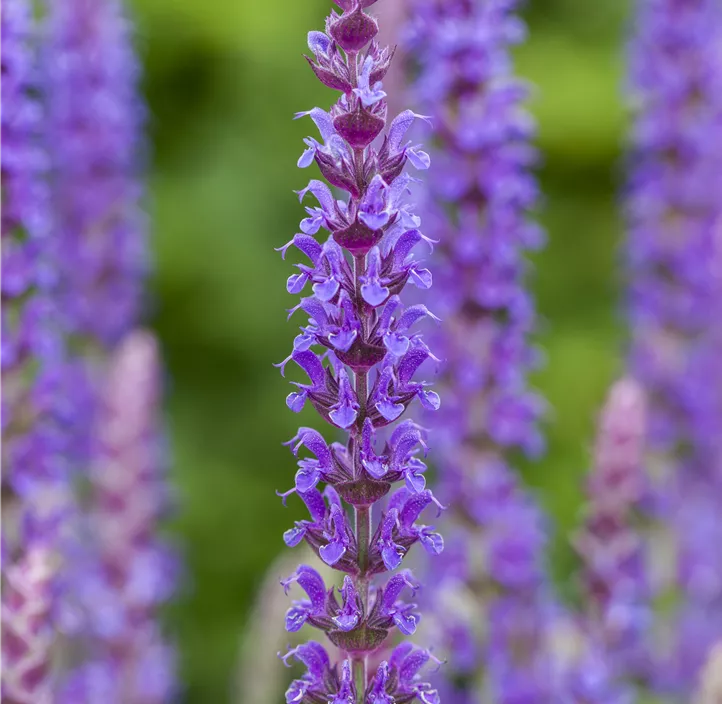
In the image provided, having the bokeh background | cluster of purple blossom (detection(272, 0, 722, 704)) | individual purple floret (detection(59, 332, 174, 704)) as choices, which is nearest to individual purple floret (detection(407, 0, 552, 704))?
cluster of purple blossom (detection(272, 0, 722, 704))

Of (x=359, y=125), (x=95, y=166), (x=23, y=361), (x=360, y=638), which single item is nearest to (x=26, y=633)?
(x=23, y=361)

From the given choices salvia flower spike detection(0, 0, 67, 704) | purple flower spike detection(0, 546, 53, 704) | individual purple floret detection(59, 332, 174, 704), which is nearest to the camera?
purple flower spike detection(0, 546, 53, 704)

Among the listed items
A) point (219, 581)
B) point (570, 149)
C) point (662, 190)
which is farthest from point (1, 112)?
point (570, 149)

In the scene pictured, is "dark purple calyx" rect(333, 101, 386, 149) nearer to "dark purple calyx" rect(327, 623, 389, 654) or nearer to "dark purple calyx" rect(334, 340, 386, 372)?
"dark purple calyx" rect(334, 340, 386, 372)

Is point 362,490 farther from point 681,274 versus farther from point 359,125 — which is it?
point 681,274

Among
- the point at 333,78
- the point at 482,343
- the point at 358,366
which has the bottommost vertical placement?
the point at 358,366

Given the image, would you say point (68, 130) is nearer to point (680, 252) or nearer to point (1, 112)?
point (1, 112)

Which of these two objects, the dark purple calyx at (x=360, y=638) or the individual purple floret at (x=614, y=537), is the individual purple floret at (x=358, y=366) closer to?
the dark purple calyx at (x=360, y=638)

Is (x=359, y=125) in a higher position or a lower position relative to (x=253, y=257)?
lower
